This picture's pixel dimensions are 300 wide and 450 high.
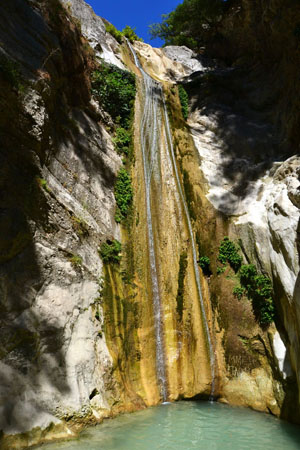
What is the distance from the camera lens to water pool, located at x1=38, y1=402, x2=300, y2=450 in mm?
6203

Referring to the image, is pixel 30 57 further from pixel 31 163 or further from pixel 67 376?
pixel 67 376

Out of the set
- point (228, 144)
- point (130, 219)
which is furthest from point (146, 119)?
point (130, 219)

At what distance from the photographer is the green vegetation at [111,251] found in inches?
366

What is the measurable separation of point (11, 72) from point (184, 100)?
11.7m

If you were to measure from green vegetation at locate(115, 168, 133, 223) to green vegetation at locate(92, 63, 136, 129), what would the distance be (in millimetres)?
2835

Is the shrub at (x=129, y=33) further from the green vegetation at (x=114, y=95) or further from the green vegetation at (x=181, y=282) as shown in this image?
the green vegetation at (x=181, y=282)

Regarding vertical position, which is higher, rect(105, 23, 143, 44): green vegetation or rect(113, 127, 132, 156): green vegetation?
rect(105, 23, 143, 44): green vegetation

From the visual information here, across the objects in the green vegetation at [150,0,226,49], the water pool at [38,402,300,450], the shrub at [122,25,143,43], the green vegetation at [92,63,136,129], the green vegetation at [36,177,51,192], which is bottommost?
the water pool at [38,402,300,450]

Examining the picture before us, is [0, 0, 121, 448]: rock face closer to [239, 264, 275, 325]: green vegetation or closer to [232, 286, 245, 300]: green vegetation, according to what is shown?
[232, 286, 245, 300]: green vegetation

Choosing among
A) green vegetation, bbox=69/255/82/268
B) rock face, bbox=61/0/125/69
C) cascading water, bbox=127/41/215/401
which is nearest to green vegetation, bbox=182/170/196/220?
cascading water, bbox=127/41/215/401

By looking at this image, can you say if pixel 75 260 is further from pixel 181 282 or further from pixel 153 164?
pixel 153 164

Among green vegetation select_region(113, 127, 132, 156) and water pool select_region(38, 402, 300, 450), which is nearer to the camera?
water pool select_region(38, 402, 300, 450)

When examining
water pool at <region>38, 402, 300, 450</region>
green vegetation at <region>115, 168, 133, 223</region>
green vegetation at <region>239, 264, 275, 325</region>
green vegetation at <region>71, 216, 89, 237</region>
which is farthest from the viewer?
green vegetation at <region>115, 168, 133, 223</region>

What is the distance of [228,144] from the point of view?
48.7 ft
